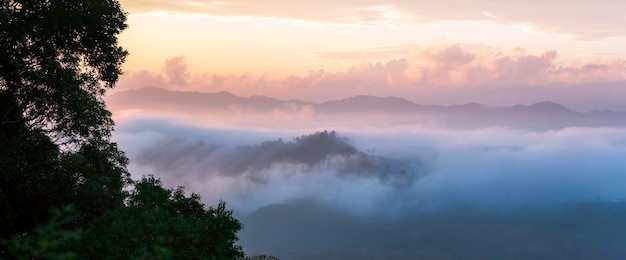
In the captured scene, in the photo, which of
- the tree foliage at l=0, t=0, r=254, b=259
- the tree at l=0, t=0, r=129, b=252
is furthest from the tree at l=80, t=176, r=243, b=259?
the tree at l=0, t=0, r=129, b=252

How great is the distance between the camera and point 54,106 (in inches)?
1173

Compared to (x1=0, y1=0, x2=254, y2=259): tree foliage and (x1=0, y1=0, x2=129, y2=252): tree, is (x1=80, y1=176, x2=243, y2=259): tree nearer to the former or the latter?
(x1=0, y1=0, x2=254, y2=259): tree foliage

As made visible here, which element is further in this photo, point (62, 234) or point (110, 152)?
point (110, 152)

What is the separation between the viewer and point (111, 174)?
113 ft

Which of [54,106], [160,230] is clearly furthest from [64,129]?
[160,230]

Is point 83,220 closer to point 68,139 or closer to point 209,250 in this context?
point 68,139

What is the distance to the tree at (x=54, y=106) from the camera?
2825 cm

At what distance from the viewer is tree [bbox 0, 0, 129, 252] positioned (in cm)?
2825

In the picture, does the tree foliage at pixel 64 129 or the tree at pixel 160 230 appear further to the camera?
the tree foliage at pixel 64 129

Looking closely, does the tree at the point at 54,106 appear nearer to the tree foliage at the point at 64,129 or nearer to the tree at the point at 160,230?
the tree foliage at the point at 64,129

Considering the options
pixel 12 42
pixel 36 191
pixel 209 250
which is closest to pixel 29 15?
pixel 12 42

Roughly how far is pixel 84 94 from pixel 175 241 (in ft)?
25.0

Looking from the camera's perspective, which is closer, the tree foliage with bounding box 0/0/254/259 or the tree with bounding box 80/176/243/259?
the tree with bounding box 80/176/243/259

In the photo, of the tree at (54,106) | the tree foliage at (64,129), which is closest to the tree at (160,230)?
the tree foliage at (64,129)
